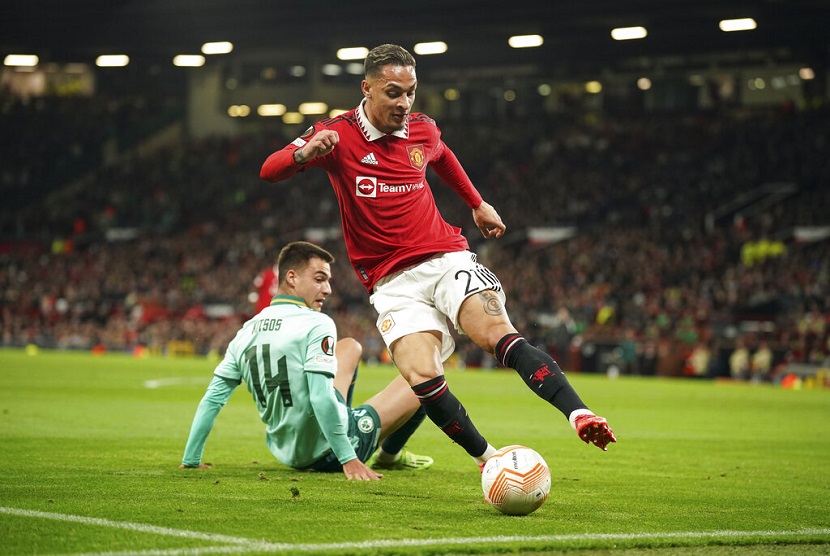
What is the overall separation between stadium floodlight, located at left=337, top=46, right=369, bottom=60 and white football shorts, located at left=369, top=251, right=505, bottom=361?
35.4 m

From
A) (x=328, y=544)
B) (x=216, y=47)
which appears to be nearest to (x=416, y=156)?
(x=328, y=544)

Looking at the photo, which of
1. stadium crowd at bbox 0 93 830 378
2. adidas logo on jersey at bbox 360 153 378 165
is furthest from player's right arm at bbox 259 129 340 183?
stadium crowd at bbox 0 93 830 378

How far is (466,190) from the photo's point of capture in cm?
712

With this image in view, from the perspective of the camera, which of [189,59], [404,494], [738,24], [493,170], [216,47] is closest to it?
[404,494]

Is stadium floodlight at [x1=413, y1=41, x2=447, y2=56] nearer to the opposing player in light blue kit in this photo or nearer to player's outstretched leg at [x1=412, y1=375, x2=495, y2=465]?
the opposing player in light blue kit

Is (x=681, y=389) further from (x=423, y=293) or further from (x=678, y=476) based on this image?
(x=423, y=293)

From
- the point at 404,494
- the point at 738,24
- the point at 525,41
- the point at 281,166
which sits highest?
the point at 525,41

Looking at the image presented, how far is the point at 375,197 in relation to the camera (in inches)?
256

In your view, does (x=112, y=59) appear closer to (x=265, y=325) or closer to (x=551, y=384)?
(x=265, y=325)

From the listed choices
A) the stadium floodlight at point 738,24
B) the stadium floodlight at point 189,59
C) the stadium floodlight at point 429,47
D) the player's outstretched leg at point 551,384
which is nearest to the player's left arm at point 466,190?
the player's outstretched leg at point 551,384

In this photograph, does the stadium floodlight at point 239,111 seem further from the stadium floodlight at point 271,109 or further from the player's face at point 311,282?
the player's face at point 311,282

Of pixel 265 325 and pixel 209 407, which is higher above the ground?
pixel 265 325

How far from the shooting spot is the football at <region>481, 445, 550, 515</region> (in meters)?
5.45

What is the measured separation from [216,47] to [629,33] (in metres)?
14.9
